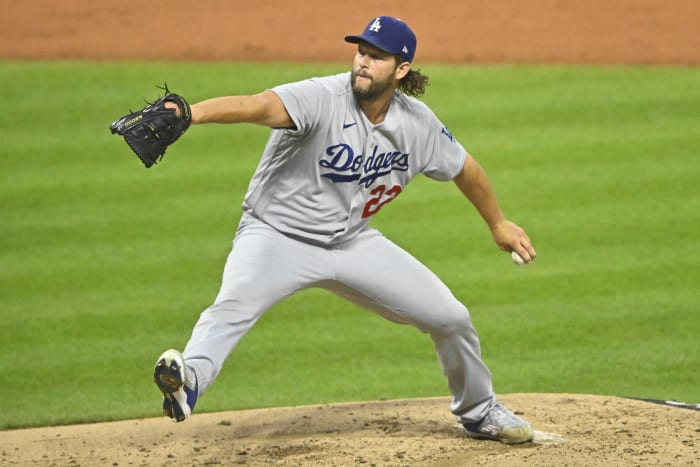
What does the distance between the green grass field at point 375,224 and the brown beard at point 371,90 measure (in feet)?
6.83

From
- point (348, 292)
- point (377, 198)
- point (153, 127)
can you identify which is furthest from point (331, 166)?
point (153, 127)

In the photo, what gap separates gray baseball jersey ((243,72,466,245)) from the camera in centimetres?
516

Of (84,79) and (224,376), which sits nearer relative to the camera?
(224,376)

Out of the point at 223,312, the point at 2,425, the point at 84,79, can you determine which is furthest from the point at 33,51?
the point at 223,312

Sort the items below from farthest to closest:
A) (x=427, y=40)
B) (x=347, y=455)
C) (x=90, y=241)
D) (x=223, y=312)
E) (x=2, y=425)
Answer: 1. (x=427, y=40)
2. (x=90, y=241)
3. (x=2, y=425)
4. (x=347, y=455)
5. (x=223, y=312)

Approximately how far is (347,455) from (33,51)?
8371 millimetres

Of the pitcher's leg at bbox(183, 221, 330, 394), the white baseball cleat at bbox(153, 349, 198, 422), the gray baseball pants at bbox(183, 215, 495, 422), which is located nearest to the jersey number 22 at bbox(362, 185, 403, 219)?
the gray baseball pants at bbox(183, 215, 495, 422)

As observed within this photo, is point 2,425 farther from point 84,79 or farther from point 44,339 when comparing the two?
point 84,79

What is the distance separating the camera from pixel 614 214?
8953 millimetres

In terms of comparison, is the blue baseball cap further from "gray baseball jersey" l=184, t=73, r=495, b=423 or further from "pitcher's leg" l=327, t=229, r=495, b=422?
"pitcher's leg" l=327, t=229, r=495, b=422

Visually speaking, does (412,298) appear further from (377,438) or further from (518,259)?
(377,438)

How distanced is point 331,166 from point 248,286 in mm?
656

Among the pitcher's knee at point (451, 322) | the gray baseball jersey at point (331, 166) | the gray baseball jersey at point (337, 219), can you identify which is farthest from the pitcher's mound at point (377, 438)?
the gray baseball jersey at point (331, 166)

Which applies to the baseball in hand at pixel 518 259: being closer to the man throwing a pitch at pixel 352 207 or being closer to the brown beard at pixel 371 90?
the man throwing a pitch at pixel 352 207
